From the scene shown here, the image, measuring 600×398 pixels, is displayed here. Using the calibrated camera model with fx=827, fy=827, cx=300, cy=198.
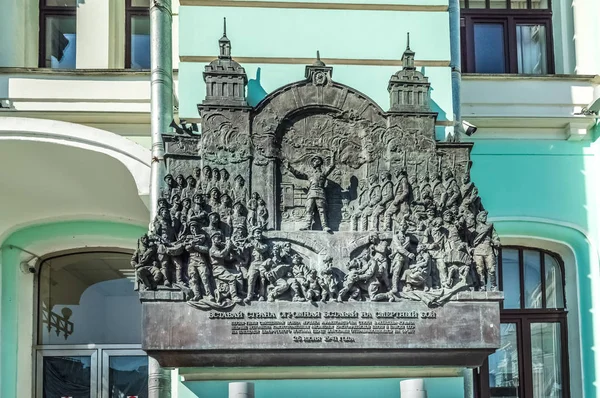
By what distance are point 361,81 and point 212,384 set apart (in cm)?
231

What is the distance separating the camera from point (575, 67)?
7.16 m

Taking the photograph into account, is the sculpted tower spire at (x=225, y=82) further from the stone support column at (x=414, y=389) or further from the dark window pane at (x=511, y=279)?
the dark window pane at (x=511, y=279)

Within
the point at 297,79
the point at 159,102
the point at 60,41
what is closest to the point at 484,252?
the point at 297,79

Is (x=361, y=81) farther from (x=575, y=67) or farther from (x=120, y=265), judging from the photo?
(x=120, y=265)

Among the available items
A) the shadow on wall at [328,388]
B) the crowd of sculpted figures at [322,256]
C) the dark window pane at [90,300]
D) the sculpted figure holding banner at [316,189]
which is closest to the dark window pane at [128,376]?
the dark window pane at [90,300]

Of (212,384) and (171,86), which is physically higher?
(171,86)

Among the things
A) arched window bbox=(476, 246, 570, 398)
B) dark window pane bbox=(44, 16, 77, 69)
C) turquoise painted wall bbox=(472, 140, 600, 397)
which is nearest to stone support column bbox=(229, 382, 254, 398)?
arched window bbox=(476, 246, 570, 398)

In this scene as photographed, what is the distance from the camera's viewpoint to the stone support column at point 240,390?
5062mm

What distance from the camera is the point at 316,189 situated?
17.4 feet

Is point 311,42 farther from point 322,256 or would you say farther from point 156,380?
point 156,380

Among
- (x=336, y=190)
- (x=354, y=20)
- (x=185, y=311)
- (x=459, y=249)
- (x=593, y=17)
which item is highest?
(x=593, y=17)

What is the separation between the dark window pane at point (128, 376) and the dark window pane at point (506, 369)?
329 cm

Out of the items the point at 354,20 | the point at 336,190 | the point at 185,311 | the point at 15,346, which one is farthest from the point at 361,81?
the point at 15,346

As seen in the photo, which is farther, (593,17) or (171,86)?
(593,17)
